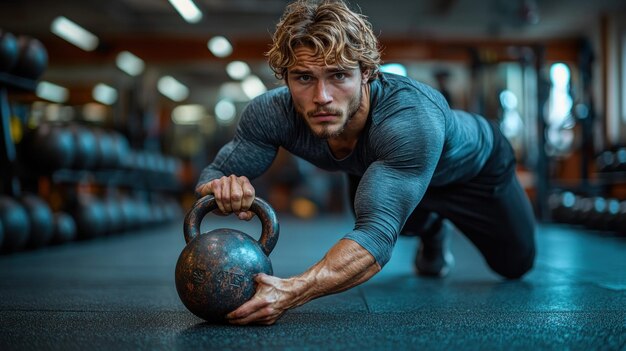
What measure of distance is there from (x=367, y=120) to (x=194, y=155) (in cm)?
1058

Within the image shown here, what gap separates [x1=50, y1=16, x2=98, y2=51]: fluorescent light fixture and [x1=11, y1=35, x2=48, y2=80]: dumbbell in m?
6.25

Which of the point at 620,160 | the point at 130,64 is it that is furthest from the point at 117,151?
the point at 130,64

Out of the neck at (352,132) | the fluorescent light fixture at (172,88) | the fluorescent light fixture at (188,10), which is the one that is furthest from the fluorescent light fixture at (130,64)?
the neck at (352,132)

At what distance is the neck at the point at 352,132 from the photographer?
151 cm

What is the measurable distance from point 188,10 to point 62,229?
17.3 ft

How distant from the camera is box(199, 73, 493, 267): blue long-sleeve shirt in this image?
1350mm

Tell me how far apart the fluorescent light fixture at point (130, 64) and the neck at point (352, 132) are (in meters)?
9.33

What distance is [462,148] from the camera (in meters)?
1.75

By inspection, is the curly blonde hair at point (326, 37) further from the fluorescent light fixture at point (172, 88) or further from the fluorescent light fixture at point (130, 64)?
the fluorescent light fixture at point (172, 88)

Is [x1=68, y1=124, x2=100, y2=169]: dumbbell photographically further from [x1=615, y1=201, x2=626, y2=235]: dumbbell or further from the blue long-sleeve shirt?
[x1=615, y1=201, x2=626, y2=235]: dumbbell

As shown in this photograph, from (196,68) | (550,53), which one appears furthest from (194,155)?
(550,53)

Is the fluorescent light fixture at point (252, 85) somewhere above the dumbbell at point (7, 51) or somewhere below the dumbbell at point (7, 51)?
above

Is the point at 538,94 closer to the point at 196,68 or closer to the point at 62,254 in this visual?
the point at 62,254

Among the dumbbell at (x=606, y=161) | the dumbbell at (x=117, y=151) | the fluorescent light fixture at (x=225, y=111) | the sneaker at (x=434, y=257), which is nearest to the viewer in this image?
the sneaker at (x=434, y=257)
